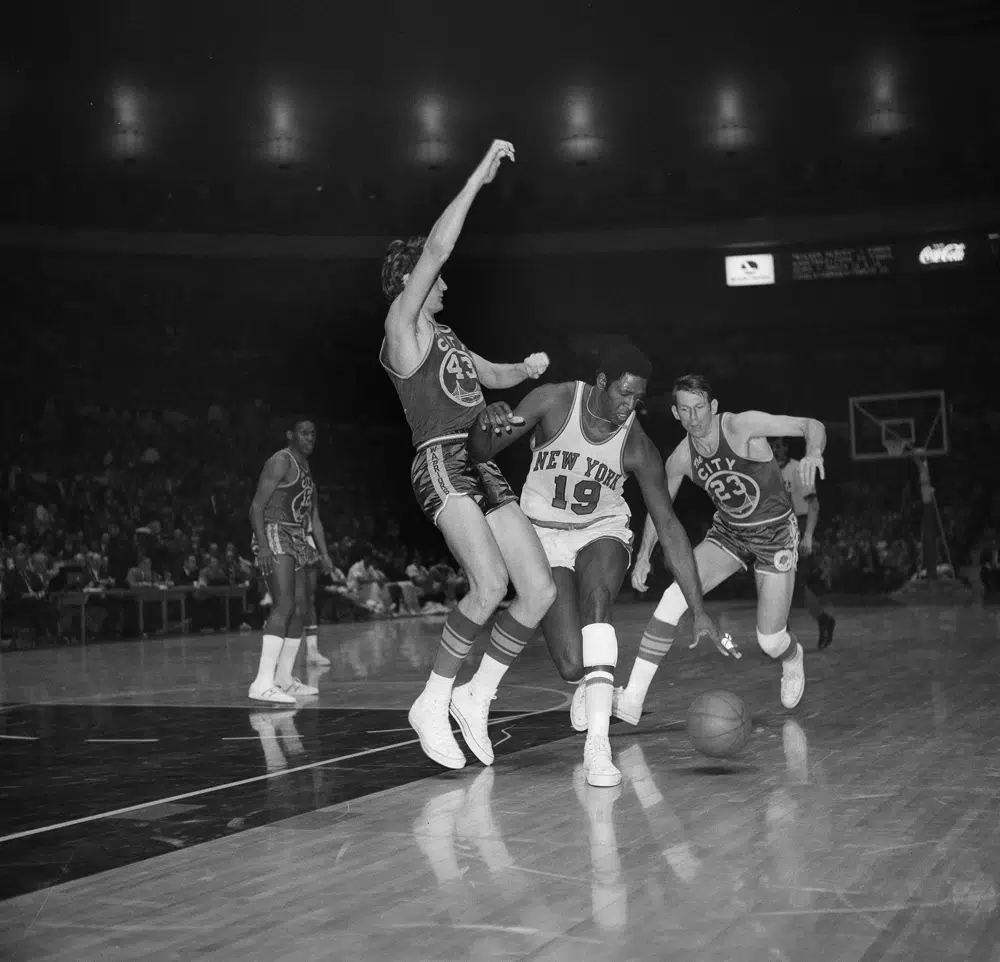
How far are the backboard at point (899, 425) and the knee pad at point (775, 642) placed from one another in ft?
60.9

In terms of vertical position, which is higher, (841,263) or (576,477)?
(841,263)

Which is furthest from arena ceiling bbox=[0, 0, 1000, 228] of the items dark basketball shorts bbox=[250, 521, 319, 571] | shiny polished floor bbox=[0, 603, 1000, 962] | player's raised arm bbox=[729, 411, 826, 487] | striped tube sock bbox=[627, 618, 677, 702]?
striped tube sock bbox=[627, 618, 677, 702]

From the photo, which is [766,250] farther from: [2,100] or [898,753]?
[898,753]

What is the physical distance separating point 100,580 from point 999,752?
14.5 meters

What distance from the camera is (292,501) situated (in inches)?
376

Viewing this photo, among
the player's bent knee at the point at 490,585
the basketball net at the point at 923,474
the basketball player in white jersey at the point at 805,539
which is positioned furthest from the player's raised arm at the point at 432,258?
the basketball net at the point at 923,474

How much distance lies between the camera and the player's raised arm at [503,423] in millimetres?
5062

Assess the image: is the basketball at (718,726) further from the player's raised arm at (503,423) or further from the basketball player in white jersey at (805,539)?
the basketball player in white jersey at (805,539)

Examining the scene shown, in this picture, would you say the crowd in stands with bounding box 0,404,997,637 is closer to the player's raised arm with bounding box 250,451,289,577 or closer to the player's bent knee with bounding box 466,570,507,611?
the player's raised arm with bounding box 250,451,289,577

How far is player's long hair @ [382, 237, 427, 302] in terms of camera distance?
5598 mm

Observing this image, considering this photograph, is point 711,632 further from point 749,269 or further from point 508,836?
point 749,269

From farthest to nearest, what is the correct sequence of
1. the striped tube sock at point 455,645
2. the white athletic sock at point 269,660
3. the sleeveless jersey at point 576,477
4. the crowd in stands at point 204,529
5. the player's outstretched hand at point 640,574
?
the crowd in stands at point 204,529
the white athletic sock at point 269,660
the player's outstretched hand at point 640,574
the sleeveless jersey at point 576,477
the striped tube sock at point 455,645

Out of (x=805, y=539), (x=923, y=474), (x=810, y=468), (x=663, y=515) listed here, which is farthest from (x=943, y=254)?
(x=663, y=515)

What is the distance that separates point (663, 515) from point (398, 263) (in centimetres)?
162
